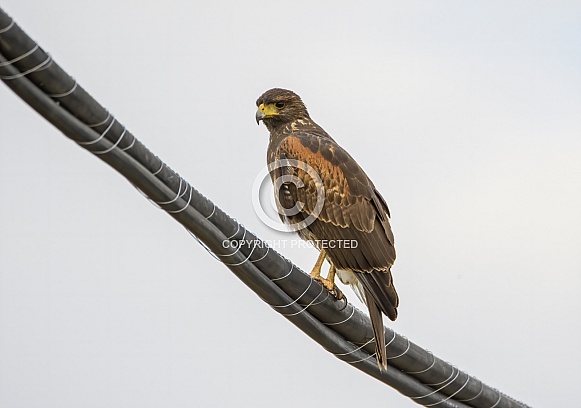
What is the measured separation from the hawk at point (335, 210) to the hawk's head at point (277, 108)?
23.0 inches

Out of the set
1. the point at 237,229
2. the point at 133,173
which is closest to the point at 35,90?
the point at 133,173

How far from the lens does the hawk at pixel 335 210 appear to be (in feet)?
23.8

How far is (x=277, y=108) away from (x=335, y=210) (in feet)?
5.08

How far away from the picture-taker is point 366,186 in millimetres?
7809

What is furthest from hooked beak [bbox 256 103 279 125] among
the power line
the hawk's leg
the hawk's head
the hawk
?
the power line

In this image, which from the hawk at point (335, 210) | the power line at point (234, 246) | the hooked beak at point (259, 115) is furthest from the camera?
the hooked beak at point (259, 115)

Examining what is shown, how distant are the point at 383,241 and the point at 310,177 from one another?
0.74 metres

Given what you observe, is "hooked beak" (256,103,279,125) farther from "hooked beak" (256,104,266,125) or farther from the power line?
the power line

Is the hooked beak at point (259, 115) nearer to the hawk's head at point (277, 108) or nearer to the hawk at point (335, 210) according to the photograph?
the hawk's head at point (277, 108)

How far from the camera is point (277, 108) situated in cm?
880

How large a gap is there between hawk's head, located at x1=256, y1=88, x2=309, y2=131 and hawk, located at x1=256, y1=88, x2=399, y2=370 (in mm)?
585

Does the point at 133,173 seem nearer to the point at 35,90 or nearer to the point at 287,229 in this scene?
the point at 35,90

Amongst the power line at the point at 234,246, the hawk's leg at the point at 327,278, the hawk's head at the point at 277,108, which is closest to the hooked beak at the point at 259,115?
the hawk's head at the point at 277,108

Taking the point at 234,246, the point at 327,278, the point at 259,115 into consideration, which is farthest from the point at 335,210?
the point at 234,246
